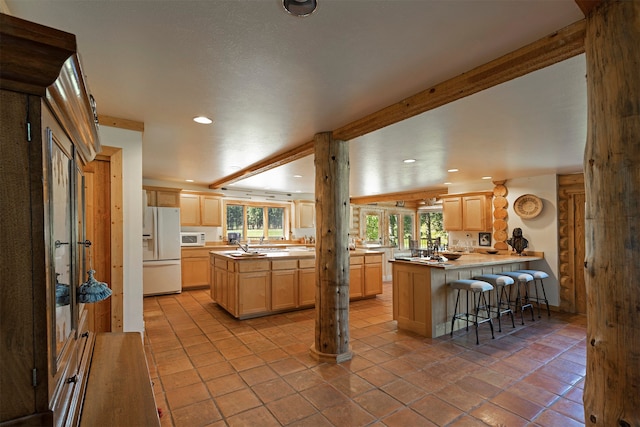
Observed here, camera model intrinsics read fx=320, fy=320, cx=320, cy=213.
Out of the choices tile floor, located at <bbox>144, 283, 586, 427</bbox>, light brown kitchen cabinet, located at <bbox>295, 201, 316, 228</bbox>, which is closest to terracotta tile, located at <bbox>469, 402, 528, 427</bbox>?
tile floor, located at <bbox>144, 283, 586, 427</bbox>

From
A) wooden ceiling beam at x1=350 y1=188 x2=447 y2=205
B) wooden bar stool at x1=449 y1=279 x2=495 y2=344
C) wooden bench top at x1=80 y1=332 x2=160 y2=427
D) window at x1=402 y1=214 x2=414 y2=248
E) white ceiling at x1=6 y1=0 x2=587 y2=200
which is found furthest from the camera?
window at x1=402 y1=214 x2=414 y2=248

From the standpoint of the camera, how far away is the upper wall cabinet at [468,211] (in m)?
6.14

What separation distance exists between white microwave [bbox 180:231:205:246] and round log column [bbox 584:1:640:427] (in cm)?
662

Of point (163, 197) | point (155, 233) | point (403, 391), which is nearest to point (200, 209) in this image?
point (163, 197)

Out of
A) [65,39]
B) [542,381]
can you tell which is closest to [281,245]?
[542,381]

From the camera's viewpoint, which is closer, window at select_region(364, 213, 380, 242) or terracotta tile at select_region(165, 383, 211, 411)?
terracotta tile at select_region(165, 383, 211, 411)

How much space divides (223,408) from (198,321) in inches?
91.4

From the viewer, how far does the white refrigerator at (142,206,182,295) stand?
5871 millimetres

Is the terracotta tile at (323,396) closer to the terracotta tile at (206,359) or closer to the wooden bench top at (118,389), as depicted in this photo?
A: the terracotta tile at (206,359)

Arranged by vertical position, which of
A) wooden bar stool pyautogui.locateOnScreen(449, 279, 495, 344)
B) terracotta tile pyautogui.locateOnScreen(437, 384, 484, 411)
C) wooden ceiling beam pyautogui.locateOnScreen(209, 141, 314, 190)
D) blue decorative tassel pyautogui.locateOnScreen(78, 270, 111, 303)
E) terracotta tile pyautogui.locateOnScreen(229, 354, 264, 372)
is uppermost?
wooden ceiling beam pyautogui.locateOnScreen(209, 141, 314, 190)

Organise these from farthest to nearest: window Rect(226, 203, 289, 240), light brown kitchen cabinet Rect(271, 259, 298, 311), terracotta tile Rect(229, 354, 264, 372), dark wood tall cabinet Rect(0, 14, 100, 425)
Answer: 1. window Rect(226, 203, 289, 240)
2. light brown kitchen cabinet Rect(271, 259, 298, 311)
3. terracotta tile Rect(229, 354, 264, 372)
4. dark wood tall cabinet Rect(0, 14, 100, 425)

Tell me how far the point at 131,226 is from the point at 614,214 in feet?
10.6

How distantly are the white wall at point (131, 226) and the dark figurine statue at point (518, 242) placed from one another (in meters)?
5.61

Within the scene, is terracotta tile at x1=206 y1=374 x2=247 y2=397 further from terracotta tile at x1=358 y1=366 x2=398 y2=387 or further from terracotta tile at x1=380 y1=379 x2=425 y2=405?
A: terracotta tile at x1=380 y1=379 x2=425 y2=405
